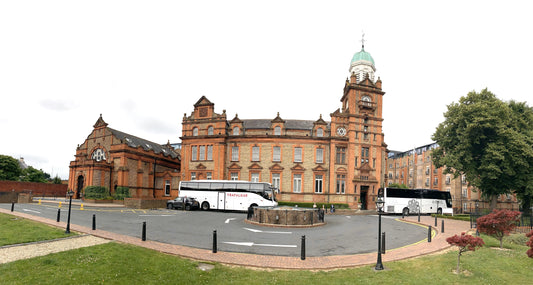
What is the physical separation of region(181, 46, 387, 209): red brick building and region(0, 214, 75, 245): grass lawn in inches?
1055

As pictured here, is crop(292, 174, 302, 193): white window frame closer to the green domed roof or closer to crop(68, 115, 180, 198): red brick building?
crop(68, 115, 180, 198): red brick building

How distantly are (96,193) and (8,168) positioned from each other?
105 feet

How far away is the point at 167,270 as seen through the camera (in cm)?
1001

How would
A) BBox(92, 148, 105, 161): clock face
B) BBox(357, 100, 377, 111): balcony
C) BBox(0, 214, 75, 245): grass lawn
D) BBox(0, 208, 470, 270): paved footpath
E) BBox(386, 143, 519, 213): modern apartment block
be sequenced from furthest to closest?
BBox(386, 143, 519, 213): modern apartment block < BBox(92, 148, 105, 161): clock face < BBox(357, 100, 377, 111): balcony < BBox(0, 214, 75, 245): grass lawn < BBox(0, 208, 470, 270): paved footpath

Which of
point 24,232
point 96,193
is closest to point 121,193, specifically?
point 96,193

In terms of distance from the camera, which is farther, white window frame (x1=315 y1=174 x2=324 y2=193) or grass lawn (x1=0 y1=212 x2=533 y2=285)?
white window frame (x1=315 y1=174 x2=324 y2=193)

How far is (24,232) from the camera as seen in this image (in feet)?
49.4

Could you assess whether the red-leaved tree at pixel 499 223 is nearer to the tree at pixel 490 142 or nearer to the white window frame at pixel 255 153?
the tree at pixel 490 142

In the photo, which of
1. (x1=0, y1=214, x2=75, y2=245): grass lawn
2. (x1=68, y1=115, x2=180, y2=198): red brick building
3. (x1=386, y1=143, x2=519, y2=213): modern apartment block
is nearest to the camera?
(x1=0, y1=214, x2=75, y2=245): grass lawn

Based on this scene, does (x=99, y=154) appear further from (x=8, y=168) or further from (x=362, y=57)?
(x=362, y=57)

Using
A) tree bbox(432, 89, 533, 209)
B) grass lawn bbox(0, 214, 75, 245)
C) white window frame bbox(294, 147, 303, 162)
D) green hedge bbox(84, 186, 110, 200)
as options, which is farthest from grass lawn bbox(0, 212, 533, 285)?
green hedge bbox(84, 186, 110, 200)

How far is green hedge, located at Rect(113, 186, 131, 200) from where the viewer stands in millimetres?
42844

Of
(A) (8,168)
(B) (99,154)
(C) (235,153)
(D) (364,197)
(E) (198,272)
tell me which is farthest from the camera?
(A) (8,168)

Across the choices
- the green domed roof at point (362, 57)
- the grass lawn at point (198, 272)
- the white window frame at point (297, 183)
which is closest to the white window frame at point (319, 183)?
the white window frame at point (297, 183)
